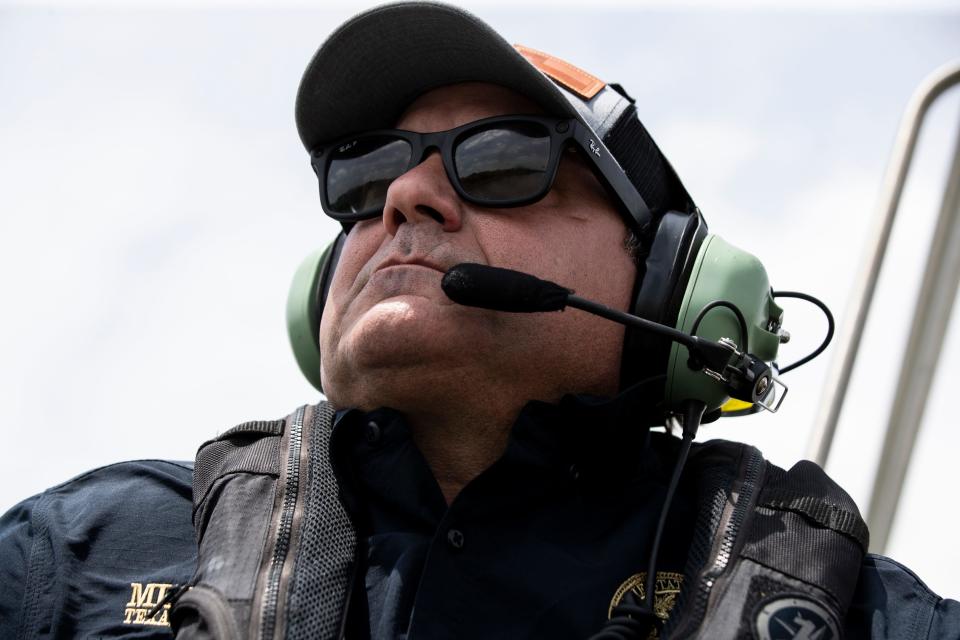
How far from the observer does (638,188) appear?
260 cm

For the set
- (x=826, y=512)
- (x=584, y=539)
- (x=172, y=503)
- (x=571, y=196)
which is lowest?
(x=172, y=503)

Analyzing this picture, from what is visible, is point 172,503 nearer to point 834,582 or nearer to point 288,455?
point 288,455

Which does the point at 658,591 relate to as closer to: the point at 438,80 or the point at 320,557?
the point at 320,557

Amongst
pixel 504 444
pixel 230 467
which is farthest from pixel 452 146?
pixel 230 467

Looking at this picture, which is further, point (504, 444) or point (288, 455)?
point (504, 444)

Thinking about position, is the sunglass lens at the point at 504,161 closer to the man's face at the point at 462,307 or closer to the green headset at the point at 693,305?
the man's face at the point at 462,307

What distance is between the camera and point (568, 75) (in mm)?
2658

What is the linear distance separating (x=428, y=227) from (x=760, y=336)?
0.77 metres

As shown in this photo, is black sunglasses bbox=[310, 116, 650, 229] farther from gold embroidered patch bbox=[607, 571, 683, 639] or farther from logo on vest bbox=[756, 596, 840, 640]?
logo on vest bbox=[756, 596, 840, 640]

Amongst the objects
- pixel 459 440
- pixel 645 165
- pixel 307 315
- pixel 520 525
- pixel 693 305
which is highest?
pixel 645 165

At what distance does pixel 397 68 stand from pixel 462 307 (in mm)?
708

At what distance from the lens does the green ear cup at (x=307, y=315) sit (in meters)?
2.62

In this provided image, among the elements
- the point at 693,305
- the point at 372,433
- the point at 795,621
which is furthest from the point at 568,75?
the point at 795,621

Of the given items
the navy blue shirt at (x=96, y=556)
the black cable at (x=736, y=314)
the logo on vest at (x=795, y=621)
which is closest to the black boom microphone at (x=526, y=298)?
the black cable at (x=736, y=314)
